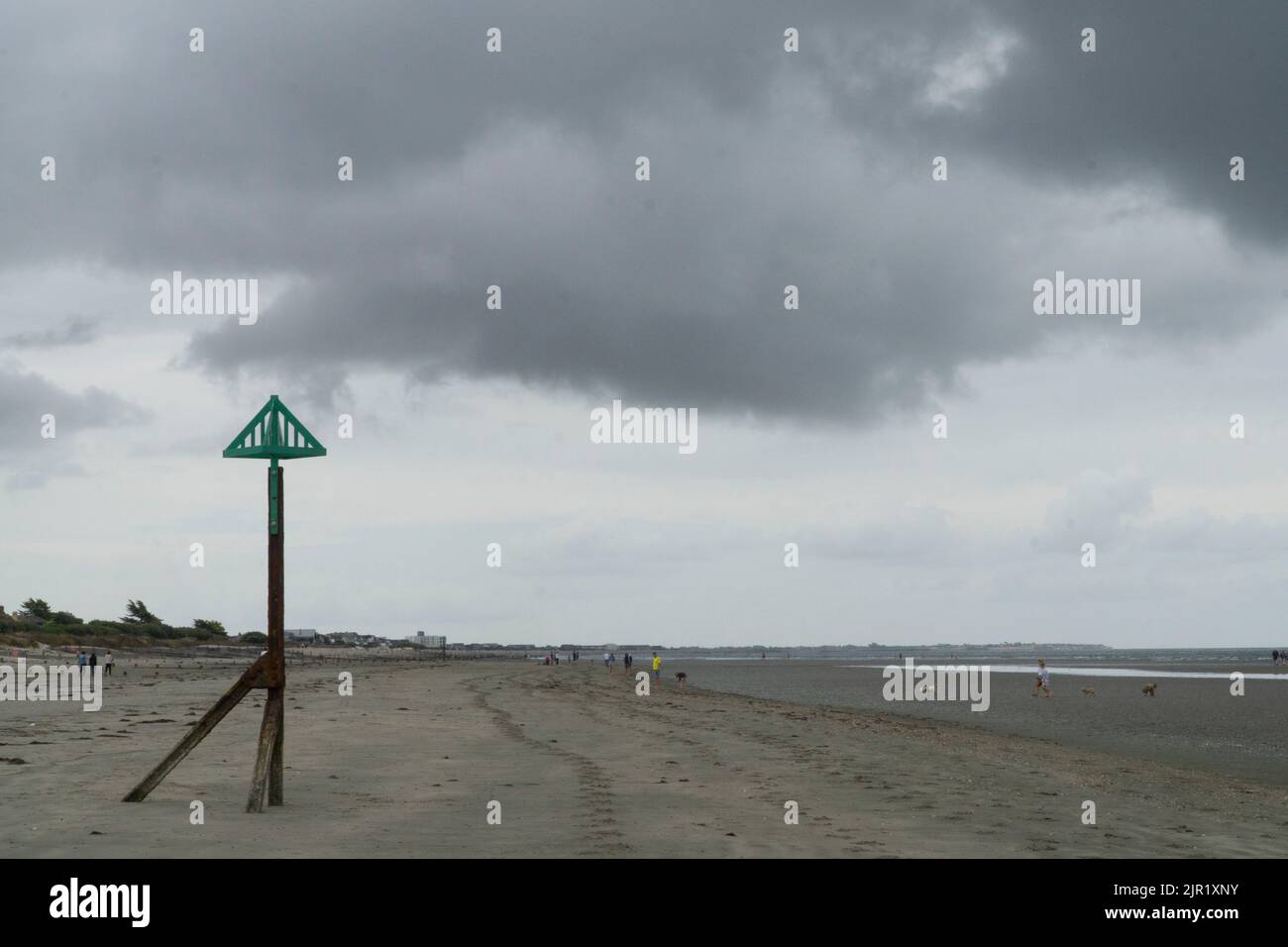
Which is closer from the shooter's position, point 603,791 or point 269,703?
point 269,703

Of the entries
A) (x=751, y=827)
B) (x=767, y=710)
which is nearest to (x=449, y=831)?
(x=751, y=827)

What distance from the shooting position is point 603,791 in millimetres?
15375

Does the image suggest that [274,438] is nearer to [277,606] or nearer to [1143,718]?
[277,606]

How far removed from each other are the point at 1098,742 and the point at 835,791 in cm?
1716

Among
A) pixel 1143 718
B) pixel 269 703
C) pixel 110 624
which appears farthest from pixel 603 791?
pixel 110 624

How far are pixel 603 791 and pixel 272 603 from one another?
16.2 ft

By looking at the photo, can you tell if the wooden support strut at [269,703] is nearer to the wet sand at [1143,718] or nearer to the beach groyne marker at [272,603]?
the beach groyne marker at [272,603]

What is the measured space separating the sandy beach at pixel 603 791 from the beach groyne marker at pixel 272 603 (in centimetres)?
58

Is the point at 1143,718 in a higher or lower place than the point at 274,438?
lower

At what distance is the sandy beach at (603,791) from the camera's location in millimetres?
11500

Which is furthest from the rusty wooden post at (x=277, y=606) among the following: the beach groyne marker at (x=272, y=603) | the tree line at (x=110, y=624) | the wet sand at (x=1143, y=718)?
the tree line at (x=110, y=624)

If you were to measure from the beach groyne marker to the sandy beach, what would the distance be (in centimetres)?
58

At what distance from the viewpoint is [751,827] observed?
12570 mm
